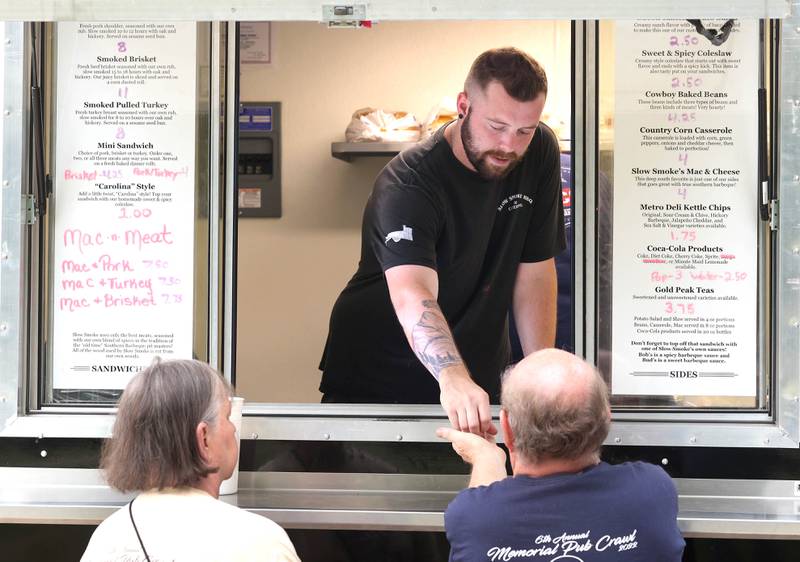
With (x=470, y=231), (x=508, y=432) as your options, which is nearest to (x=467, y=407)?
(x=508, y=432)

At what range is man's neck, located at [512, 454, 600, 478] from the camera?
184cm

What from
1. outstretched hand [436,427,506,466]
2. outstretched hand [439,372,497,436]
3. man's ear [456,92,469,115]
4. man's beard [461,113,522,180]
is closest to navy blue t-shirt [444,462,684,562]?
outstretched hand [436,427,506,466]

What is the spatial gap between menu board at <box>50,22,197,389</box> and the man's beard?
0.88 metres

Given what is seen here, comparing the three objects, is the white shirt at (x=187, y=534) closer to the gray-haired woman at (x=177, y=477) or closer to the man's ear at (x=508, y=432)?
the gray-haired woman at (x=177, y=477)

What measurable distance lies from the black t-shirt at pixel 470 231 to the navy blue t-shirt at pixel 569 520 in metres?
1.29

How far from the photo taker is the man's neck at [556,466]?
1842 millimetres

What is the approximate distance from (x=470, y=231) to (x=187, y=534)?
1652mm

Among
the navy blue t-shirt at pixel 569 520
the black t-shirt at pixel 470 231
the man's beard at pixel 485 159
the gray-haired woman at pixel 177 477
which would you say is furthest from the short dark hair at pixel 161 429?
the man's beard at pixel 485 159

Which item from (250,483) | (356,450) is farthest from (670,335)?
(250,483)

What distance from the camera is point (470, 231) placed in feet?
10.3

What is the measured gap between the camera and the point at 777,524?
2.22 meters

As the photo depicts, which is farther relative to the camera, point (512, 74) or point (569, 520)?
point (512, 74)

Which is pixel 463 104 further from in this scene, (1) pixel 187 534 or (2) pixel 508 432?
(1) pixel 187 534

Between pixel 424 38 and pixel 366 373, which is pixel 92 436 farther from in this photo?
pixel 424 38
